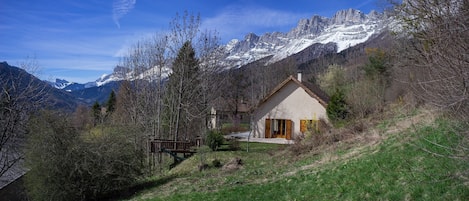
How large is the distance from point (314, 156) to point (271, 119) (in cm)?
1853

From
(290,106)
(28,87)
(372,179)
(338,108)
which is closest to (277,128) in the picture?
(290,106)

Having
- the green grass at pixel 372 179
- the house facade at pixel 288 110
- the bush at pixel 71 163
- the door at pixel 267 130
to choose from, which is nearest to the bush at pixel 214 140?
the bush at pixel 71 163

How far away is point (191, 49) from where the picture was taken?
2683 centimetres

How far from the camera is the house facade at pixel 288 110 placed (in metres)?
31.4

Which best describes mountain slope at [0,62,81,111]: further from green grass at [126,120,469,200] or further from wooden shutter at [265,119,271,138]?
wooden shutter at [265,119,271,138]

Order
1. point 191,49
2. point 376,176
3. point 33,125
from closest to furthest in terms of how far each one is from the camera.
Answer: point 376,176 → point 33,125 → point 191,49

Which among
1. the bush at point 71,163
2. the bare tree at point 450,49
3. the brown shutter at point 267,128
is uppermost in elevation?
the bare tree at point 450,49

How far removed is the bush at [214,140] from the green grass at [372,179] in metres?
8.99

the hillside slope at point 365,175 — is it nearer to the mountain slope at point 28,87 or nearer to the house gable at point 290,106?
the mountain slope at point 28,87

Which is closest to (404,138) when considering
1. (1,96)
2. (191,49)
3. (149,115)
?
(191,49)

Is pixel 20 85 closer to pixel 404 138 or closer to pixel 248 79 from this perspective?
pixel 404 138

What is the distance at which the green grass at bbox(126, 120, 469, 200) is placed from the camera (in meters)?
7.02

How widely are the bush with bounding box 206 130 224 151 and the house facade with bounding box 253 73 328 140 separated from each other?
998 cm

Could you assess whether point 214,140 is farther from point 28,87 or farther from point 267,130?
point 28,87
